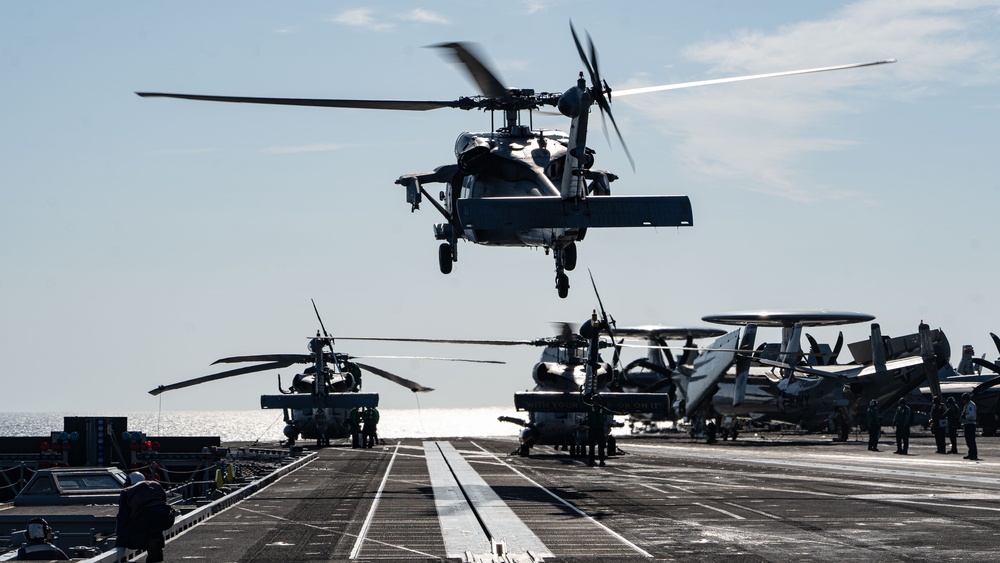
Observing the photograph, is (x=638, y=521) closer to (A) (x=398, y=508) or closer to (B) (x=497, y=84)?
(A) (x=398, y=508)

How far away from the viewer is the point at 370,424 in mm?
70500

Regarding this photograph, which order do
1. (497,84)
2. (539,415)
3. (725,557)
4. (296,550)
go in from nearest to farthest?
1. (725,557)
2. (296,550)
3. (497,84)
4. (539,415)

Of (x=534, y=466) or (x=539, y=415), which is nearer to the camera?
(x=534, y=466)

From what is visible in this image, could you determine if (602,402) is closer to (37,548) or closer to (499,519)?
(499,519)

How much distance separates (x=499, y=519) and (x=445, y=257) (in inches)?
789

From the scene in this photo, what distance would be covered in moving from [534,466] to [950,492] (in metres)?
19.1

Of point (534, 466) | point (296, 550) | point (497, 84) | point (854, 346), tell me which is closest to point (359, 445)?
point (534, 466)

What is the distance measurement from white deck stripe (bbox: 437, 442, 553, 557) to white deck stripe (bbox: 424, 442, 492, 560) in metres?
0.28

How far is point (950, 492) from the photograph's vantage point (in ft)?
99.3

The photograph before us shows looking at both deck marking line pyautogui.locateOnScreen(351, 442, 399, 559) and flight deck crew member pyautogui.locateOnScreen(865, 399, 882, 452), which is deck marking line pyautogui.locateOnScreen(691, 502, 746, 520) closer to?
deck marking line pyautogui.locateOnScreen(351, 442, 399, 559)

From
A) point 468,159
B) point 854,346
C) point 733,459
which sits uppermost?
point 468,159

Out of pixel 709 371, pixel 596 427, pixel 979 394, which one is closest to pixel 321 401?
pixel 709 371

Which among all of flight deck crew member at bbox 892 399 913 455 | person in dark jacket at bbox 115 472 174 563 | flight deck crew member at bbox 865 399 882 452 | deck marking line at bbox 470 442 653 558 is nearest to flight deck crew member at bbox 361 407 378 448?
deck marking line at bbox 470 442 653 558

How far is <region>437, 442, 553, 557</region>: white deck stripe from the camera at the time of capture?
2002cm
